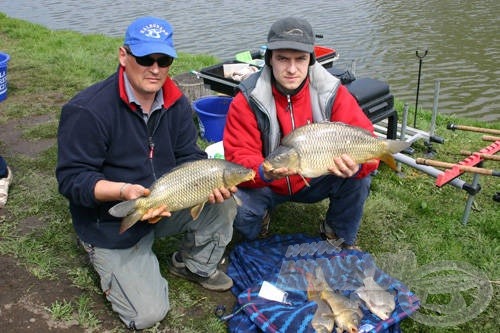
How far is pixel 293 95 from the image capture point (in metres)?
2.93

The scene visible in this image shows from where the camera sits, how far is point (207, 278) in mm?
2898

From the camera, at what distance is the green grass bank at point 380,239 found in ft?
8.64

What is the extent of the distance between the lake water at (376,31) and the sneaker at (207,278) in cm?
483

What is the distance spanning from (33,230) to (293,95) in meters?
2.05

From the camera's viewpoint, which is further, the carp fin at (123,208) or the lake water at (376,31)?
the lake water at (376,31)

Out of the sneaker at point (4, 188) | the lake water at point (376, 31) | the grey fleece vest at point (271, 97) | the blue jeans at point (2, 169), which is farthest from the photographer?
the lake water at point (376, 31)

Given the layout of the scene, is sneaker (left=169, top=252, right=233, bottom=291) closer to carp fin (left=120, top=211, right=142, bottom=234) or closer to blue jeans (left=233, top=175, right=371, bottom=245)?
blue jeans (left=233, top=175, right=371, bottom=245)

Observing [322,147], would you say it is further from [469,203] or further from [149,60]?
[469,203]

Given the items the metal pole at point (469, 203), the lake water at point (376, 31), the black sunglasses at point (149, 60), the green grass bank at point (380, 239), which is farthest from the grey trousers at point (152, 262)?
the lake water at point (376, 31)

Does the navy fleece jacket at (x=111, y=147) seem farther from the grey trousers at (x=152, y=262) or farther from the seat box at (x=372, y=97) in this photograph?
the seat box at (x=372, y=97)

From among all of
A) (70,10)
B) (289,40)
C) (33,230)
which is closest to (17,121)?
(33,230)

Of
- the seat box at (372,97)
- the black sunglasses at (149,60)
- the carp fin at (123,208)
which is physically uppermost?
the black sunglasses at (149,60)

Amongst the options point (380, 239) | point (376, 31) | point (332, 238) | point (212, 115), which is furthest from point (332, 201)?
point (376, 31)

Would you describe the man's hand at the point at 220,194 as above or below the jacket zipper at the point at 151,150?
below
